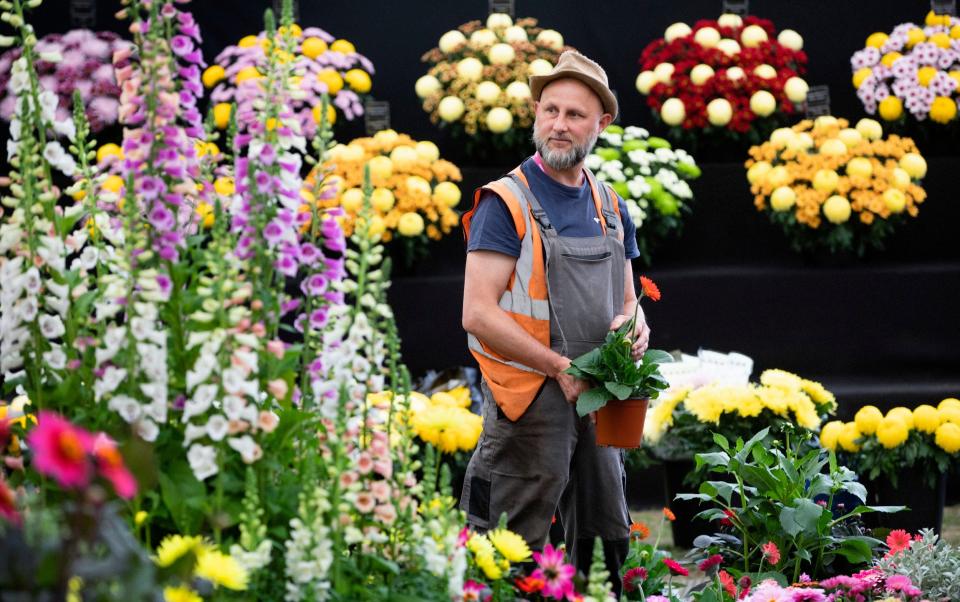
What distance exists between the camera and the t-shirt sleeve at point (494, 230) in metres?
2.87

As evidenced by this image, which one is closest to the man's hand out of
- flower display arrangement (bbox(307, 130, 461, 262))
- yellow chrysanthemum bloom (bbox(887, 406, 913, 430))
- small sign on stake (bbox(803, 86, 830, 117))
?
yellow chrysanthemum bloom (bbox(887, 406, 913, 430))

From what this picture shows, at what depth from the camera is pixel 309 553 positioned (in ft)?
4.88

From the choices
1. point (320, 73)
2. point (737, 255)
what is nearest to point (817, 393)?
point (737, 255)

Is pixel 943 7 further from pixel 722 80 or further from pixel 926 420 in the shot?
pixel 926 420

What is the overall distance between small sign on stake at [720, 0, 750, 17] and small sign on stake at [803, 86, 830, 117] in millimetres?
730

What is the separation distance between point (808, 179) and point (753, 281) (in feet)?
1.73

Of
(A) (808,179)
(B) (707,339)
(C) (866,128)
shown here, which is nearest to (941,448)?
(B) (707,339)

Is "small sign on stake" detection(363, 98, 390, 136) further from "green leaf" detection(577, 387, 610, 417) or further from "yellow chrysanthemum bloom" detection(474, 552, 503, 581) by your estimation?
"yellow chrysanthemum bloom" detection(474, 552, 503, 581)

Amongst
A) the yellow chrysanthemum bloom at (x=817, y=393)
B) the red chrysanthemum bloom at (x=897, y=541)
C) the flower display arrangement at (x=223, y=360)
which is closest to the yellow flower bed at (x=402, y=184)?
the yellow chrysanthemum bloom at (x=817, y=393)

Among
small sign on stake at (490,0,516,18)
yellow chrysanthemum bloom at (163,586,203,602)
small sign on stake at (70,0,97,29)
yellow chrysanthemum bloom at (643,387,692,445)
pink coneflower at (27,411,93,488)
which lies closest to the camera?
pink coneflower at (27,411,93,488)

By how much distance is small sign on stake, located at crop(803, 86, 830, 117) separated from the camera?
585 centimetres

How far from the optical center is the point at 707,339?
5.20 meters

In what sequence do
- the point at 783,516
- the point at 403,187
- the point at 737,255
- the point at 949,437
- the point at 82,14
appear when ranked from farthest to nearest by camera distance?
the point at 82,14, the point at 737,255, the point at 403,187, the point at 949,437, the point at 783,516

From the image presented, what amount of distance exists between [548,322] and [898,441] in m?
1.65
